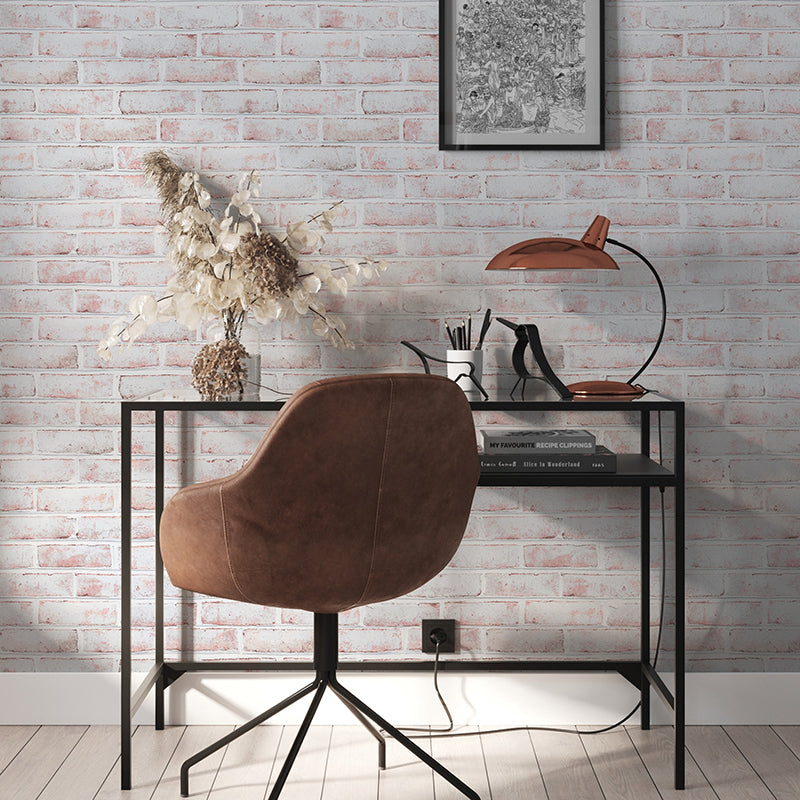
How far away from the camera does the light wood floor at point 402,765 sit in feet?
7.05

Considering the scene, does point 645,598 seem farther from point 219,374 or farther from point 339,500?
point 219,374

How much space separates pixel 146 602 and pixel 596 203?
1632 millimetres

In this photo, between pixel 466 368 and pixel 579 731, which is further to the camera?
pixel 579 731

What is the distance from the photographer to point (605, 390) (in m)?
2.27

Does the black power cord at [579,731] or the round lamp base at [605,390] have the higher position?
the round lamp base at [605,390]

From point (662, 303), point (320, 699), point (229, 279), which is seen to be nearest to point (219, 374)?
point (229, 279)

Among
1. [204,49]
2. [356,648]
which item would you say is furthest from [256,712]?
[204,49]

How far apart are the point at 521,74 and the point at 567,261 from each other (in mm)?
640

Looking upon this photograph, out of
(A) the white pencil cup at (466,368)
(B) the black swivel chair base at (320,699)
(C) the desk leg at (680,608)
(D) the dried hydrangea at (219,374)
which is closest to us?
(B) the black swivel chair base at (320,699)

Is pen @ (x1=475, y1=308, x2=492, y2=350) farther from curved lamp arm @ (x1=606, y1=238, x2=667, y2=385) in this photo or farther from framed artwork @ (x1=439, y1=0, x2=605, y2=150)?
framed artwork @ (x1=439, y1=0, x2=605, y2=150)

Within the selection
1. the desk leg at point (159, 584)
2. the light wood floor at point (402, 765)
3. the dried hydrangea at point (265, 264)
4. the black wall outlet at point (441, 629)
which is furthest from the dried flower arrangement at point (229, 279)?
the light wood floor at point (402, 765)

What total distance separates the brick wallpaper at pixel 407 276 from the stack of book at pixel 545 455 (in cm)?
38

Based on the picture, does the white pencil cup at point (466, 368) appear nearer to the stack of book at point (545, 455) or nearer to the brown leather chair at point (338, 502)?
the stack of book at point (545, 455)

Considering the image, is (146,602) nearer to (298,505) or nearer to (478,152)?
(298,505)
